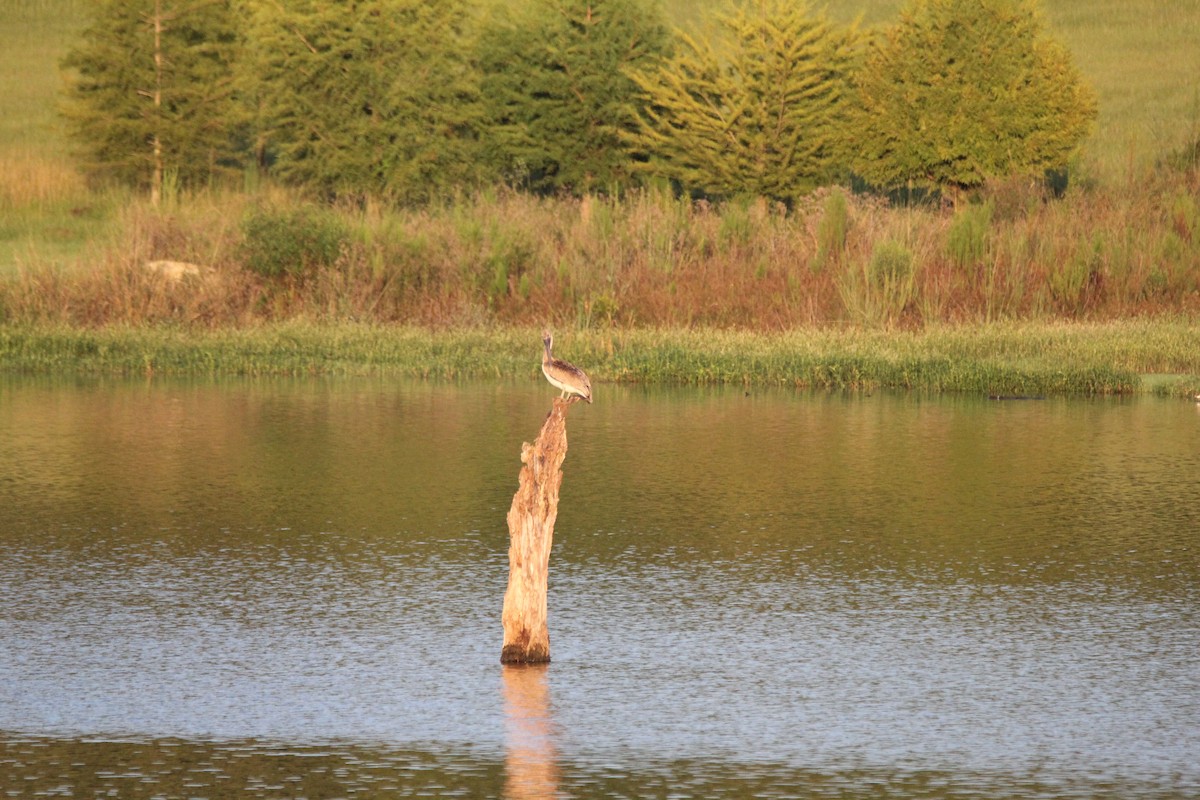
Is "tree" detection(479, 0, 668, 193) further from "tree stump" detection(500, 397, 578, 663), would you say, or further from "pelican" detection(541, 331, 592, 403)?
"tree stump" detection(500, 397, 578, 663)

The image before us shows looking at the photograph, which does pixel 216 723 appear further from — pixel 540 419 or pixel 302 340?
pixel 302 340

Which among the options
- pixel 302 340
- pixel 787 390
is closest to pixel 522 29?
pixel 302 340

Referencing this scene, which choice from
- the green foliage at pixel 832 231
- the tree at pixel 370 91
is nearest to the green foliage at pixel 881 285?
the green foliage at pixel 832 231

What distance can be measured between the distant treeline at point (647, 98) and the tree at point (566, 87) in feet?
0.16

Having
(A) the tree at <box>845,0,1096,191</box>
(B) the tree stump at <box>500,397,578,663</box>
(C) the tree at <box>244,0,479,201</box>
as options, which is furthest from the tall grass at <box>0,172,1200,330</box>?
(B) the tree stump at <box>500,397,578,663</box>

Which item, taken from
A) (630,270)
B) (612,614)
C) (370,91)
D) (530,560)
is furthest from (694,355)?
(370,91)

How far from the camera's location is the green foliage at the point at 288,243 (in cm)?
2964

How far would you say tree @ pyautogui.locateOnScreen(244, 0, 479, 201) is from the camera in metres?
41.1

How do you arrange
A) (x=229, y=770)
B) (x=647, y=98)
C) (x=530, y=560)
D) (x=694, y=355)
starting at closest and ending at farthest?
(x=229, y=770)
(x=530, y=560)
(x=694, y=355)
(x=647, y=98)

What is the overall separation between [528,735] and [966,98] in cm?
3366

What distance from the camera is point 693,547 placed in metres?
12.3

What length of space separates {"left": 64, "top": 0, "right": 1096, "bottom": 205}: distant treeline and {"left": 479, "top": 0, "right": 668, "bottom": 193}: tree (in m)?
0.05

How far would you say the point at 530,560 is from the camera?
9.04 m

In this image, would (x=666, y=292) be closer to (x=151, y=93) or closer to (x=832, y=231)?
(x=832, y=231)
